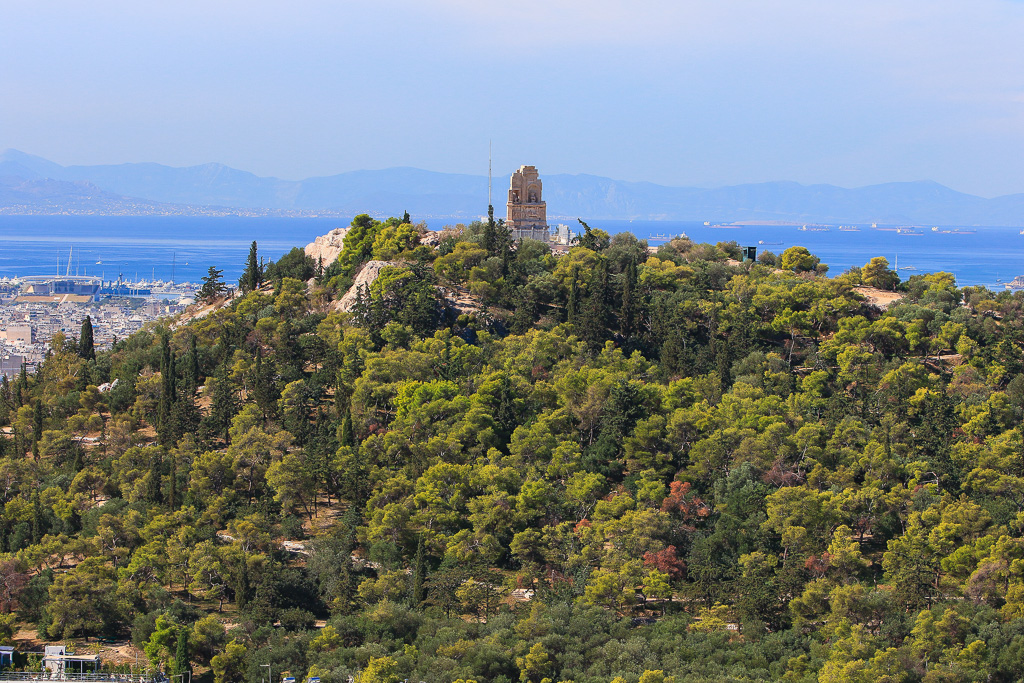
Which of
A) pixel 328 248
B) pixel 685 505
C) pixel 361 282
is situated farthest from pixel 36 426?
pixel 685 505

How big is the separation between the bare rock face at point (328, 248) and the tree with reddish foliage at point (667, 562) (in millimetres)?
35011

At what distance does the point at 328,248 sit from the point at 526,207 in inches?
501

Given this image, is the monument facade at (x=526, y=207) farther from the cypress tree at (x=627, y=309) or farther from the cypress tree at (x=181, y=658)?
the cypress tree at (x=181, y=658)

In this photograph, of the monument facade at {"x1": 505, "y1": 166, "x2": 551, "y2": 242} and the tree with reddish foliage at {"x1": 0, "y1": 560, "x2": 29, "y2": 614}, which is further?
the monument facade at {"x1": 505, "y1": 166, "x2": 551, "y2": 242}

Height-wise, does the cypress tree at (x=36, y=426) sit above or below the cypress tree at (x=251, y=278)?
below

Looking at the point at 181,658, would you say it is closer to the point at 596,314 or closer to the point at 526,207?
the point at 596,314

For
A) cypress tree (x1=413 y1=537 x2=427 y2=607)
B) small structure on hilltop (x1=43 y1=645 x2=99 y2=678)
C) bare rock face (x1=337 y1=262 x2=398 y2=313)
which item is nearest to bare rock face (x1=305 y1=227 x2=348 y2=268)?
bare rock face (x1=337 y1=262 x2=398 y2=313)

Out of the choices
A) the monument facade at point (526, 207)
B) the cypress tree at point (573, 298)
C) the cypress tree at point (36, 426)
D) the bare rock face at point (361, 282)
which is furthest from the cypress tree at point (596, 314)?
the cypress tree at point (36, 426)

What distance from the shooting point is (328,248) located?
6962 cm

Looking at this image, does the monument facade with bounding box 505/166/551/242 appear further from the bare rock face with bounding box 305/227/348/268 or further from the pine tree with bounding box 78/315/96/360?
the pine tree with bounding box 78/315/96/360

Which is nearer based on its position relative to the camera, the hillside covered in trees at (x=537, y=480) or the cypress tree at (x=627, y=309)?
the hillside covered in trees at (x=537, y=480)

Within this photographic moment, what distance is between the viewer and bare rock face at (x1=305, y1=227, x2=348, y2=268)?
6756 cm

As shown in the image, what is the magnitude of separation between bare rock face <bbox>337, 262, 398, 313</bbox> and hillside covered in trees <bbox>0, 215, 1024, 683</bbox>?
838 mm

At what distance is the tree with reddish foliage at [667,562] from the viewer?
36.7 m
